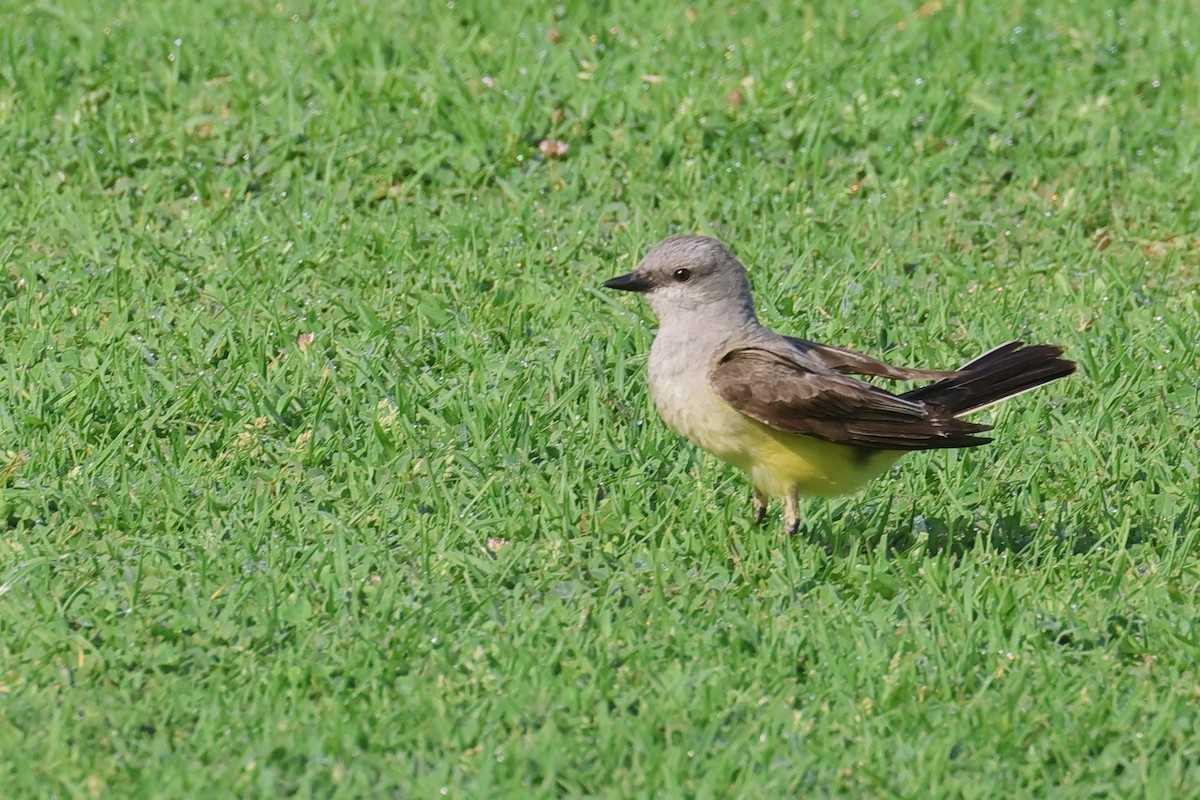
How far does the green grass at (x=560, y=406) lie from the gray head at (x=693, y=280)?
2.40 feet

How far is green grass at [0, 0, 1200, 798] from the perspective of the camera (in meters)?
4.98

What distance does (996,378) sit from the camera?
5.97 meters

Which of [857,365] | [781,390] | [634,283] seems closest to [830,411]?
[781,390]

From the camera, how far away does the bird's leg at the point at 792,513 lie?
6.04 meters

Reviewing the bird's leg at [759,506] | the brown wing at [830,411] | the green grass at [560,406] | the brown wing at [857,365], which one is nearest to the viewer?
the green grass at [560,406]

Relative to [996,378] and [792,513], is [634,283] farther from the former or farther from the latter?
[996,378]

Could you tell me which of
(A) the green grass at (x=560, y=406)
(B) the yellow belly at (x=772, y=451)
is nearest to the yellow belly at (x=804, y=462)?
(B) the yellow belly at (x=772, y=451)

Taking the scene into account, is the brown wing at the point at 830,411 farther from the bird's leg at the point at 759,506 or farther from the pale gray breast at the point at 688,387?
the bird's leg at the point at 759,506

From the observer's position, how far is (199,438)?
6.64 metres

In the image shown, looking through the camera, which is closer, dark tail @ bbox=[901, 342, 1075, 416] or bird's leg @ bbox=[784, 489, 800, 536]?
dark tail @ bbox=[901, 342, 1075, 416]

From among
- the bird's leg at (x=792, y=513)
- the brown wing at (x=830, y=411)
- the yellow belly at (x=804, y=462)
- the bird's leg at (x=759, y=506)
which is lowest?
the bird's leg at (x=759, y=506)

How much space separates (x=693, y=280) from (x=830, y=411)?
2.35ft

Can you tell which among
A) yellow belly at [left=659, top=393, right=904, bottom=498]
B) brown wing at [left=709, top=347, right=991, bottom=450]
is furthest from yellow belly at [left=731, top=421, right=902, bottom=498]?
brown wing at [left=709, top=347, right=991, bottom=450]

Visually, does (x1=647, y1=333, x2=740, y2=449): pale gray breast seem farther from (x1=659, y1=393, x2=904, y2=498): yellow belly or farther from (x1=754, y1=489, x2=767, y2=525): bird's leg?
(x1=754, y1=489, x2=767, y2=525): bird's leg
